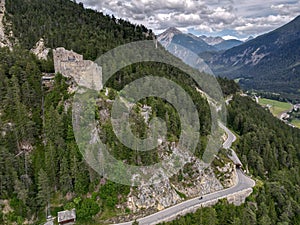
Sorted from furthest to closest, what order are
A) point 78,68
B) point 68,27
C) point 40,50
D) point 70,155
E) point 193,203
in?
point 68,27 → point 40,50 → point 78,68 → point 193,203 → point 70,155

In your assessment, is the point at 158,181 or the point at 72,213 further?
the point at 158,181

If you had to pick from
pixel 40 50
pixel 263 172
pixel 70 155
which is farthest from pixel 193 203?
pixel 40 50

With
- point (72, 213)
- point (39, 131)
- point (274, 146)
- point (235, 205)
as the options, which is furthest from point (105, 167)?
point (274, 146)

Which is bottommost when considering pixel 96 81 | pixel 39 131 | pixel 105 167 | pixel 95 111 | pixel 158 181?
pixel 158 181

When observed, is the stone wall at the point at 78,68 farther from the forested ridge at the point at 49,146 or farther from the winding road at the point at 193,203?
the winding road at the point at 193,203

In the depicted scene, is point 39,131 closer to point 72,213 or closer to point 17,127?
point 17,127

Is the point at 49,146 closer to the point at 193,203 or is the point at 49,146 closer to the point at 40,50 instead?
the point at 193,203
